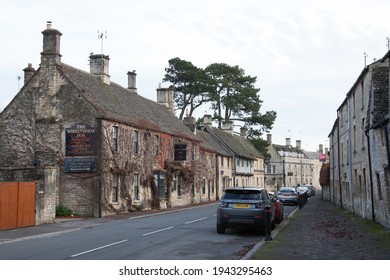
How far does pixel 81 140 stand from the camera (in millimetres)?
28234

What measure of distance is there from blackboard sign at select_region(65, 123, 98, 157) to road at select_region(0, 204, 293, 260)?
938 cm

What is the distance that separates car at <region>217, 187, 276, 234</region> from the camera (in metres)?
17.3

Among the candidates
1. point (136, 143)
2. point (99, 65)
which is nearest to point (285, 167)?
point (99, 65)

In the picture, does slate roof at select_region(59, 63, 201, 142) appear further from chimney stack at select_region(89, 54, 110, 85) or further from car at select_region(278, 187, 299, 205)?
car at select_region(278, 187, 299, 205)

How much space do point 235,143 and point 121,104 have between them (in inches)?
1309

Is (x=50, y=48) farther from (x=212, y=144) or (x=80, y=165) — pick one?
(x=212, y=144)

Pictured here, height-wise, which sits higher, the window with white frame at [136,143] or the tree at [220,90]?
the tree at [220,90]

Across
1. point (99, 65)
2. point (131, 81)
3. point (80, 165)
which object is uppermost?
point (131, 81)

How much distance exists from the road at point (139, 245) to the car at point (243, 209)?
46 cm

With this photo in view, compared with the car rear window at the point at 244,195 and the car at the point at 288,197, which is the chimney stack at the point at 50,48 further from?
the car at the point at 288,197

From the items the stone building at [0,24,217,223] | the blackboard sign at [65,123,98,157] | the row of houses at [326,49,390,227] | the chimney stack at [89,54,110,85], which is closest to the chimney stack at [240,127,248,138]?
the stone building at [0,24,217,223]

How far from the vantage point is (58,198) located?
2791 cm

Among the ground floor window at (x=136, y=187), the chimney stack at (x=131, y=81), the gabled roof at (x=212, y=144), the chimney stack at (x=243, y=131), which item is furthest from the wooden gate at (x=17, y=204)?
the chimney stack at (x=243, y=131)

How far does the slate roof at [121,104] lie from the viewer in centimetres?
2951
